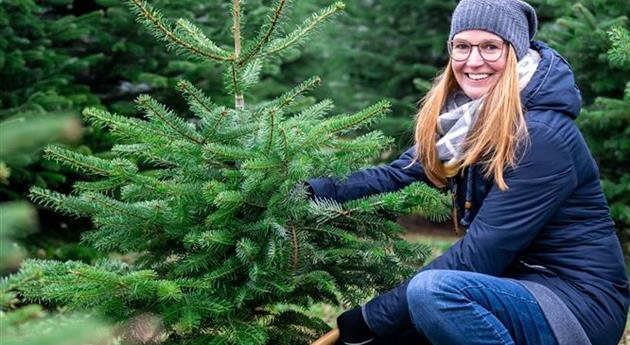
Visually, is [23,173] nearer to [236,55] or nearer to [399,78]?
[236,55]

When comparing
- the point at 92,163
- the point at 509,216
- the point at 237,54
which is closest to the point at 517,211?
the point at 509,216

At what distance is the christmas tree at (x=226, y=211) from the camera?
105 inches

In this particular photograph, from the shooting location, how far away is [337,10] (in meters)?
2.78

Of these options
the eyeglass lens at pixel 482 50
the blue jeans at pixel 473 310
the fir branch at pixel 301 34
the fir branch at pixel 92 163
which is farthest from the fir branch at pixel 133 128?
the eyeglass lens at pixel 482 50

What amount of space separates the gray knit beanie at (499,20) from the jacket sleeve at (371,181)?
22.0 inches

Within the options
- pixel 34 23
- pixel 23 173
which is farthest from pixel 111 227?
pixel 34 23

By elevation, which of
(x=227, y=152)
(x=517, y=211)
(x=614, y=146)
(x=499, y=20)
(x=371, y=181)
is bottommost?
(x=614, y=146)

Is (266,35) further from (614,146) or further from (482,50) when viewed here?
(614,146)

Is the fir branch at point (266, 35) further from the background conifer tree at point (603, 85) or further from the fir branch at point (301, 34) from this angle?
the background conifer tree at point (603, 85)

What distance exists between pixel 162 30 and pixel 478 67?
1.12 m

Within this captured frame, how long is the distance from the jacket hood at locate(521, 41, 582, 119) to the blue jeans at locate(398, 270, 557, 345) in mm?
617

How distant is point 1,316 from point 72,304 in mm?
1187

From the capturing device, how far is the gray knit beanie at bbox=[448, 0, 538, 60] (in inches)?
116

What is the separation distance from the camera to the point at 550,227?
2.87m
